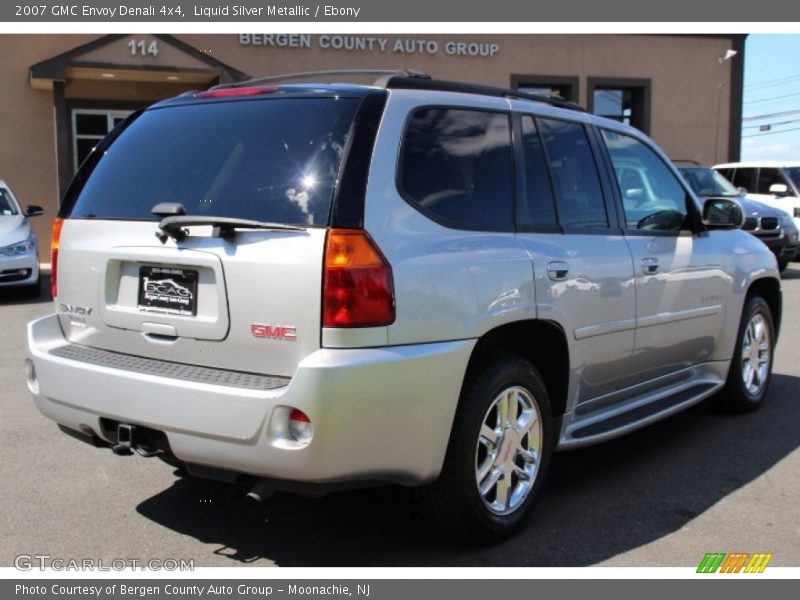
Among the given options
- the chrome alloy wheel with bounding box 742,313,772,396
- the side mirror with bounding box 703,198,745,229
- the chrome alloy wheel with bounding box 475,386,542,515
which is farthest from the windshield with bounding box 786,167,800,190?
the chrome alloy wheel with bounding box 475,386,542,515

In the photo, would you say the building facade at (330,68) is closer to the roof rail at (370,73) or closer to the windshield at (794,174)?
the windshield at (794,174)

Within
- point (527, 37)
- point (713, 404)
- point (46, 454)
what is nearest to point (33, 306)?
point (46, 454)

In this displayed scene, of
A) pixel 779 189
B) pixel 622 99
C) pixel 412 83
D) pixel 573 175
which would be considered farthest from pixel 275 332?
pixel 622 99

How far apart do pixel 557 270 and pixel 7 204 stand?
1033cm

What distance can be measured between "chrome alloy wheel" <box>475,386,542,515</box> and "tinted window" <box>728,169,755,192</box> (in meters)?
14.3

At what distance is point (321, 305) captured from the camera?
9.81 ft

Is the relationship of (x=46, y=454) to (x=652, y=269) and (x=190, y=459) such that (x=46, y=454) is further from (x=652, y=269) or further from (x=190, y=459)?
(x=652, y=269)

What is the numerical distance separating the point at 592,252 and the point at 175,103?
2069 mm

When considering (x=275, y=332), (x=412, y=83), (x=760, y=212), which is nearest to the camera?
(x=275, y=332)

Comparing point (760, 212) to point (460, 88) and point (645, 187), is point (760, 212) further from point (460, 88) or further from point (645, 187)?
point (460, 88)

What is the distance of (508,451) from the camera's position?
368 centimetres

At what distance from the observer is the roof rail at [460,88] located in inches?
136

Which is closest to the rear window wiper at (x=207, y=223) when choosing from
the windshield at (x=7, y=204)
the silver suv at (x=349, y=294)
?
the silver suv at (x=349, y=294)

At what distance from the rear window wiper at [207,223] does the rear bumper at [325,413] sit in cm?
52
